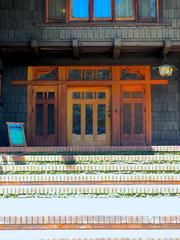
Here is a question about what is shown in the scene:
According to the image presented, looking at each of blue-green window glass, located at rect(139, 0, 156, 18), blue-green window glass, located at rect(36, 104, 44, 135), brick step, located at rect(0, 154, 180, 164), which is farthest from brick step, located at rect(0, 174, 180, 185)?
blue-green window glass, located at rect(139, 0, 156, 18)

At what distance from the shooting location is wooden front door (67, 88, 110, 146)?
344 inches

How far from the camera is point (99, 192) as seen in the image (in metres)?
4.68

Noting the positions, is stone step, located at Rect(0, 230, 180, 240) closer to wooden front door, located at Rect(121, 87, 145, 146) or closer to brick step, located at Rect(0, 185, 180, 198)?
brick step, located at Rect(0, 185, 180, 198)

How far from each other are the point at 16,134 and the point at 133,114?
9.42 ft

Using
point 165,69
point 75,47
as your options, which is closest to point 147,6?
point 165,69

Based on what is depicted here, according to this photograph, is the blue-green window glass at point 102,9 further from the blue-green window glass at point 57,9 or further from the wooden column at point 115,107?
the wooden column at point 115,107

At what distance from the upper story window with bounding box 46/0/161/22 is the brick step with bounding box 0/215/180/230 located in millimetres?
5813

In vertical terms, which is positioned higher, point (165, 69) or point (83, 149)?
point (165, 69)

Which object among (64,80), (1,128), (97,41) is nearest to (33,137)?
(1,128)

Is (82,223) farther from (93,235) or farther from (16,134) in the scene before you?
(16,134)

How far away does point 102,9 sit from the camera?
27.7 ft

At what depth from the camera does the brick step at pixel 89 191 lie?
4.64 metres

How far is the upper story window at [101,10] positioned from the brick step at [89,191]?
16.0 ft

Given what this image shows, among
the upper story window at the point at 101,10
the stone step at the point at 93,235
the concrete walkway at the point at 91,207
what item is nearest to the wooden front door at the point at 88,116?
the upper story window at the point at 101,10
